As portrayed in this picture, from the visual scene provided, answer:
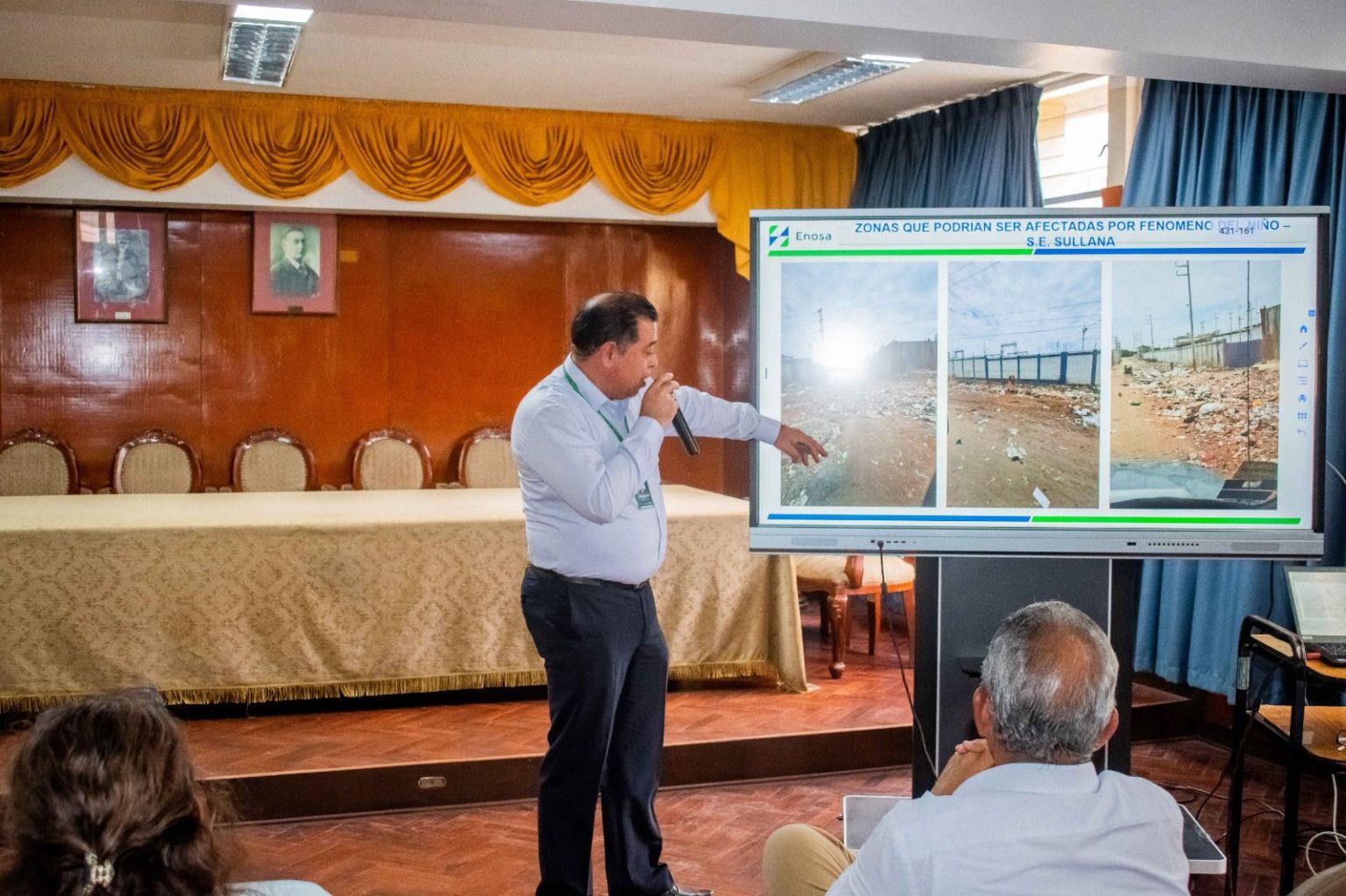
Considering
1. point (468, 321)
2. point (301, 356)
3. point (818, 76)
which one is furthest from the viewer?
point (468, 321)

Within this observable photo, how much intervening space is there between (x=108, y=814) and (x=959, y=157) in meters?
6.01

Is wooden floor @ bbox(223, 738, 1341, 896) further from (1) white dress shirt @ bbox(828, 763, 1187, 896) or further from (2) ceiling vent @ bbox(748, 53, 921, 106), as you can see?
(2) ceiling vent @ bbox(748, 53, 921, 106)

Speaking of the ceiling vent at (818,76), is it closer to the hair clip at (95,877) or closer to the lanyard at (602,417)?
the lanyard at (602,417)

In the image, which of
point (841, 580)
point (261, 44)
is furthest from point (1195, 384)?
point (261, 44)

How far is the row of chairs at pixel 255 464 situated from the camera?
258 inches

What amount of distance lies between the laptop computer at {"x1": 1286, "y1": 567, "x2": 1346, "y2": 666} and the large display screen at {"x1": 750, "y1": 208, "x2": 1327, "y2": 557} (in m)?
0.34

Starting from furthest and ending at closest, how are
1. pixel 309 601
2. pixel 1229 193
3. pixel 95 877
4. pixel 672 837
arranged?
pixel 1229 193 → pixel 309 601 → pixel 672 837 → pixel 95 877

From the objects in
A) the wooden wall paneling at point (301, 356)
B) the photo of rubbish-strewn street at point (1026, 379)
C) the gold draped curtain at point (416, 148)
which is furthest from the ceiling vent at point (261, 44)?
the photo of rubbish-strewn street at point (1026, 379)

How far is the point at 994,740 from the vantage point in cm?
165

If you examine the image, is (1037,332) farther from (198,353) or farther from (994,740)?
(198,353)

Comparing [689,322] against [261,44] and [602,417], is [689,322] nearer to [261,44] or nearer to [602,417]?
[261,44]

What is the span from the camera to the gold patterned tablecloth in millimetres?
4297

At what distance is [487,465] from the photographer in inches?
283

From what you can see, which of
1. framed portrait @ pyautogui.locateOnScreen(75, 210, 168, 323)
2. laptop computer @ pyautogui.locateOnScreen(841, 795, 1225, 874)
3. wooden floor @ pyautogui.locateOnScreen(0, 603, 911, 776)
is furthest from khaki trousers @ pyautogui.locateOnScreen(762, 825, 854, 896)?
framed portrait @ pyautogui.locateOnScreen(75, 210, 168, 323)
